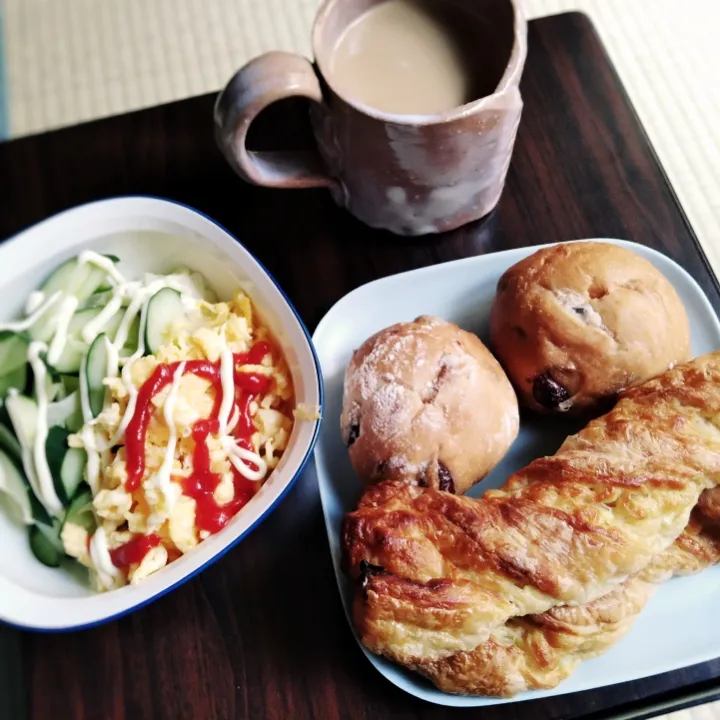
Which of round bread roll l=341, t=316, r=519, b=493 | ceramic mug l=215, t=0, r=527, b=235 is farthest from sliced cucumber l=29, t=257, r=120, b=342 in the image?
round bread roll l=341, t=316, r=519, b=493

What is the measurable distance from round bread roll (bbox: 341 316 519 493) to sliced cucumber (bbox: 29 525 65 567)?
0.33 m

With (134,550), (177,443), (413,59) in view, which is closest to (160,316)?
(177,443)

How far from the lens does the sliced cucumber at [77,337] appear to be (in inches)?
33.3

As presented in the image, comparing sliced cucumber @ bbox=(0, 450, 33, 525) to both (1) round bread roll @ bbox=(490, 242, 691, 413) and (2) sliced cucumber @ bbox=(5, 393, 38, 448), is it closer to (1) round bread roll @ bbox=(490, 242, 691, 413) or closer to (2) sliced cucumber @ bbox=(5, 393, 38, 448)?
(2) sliced cucumber @ bbox=(5, 393, 38, 448)

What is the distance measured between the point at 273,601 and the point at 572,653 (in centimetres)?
31

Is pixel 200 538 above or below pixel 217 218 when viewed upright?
below

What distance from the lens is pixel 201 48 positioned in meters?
1.49

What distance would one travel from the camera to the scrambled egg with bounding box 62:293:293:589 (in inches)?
30.2

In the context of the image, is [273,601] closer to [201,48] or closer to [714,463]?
[714,463]

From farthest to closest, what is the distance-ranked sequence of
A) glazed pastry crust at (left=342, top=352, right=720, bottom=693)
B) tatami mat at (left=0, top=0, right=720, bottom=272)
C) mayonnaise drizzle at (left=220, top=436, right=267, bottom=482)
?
tatami mat at (left=0, top=0, right=720, bottom=272), mayonnaise drizzle at (left=220, top=436, right=267, bottom=482), glazed pastry crust at (left=342, top=352, right=720, bottom=693)

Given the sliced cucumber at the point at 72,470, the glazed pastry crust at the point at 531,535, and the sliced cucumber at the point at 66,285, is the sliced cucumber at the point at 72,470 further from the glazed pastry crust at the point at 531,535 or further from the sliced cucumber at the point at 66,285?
the glazed pastry crust at the point at 531,535

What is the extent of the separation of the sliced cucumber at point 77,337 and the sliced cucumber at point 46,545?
0.57 ft

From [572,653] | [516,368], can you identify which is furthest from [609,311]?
[572,653]

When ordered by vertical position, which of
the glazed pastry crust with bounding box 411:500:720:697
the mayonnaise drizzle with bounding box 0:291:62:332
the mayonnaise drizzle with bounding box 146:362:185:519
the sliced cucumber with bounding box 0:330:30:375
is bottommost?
the glazed pastry crust with bounding box 411:500:720:697
